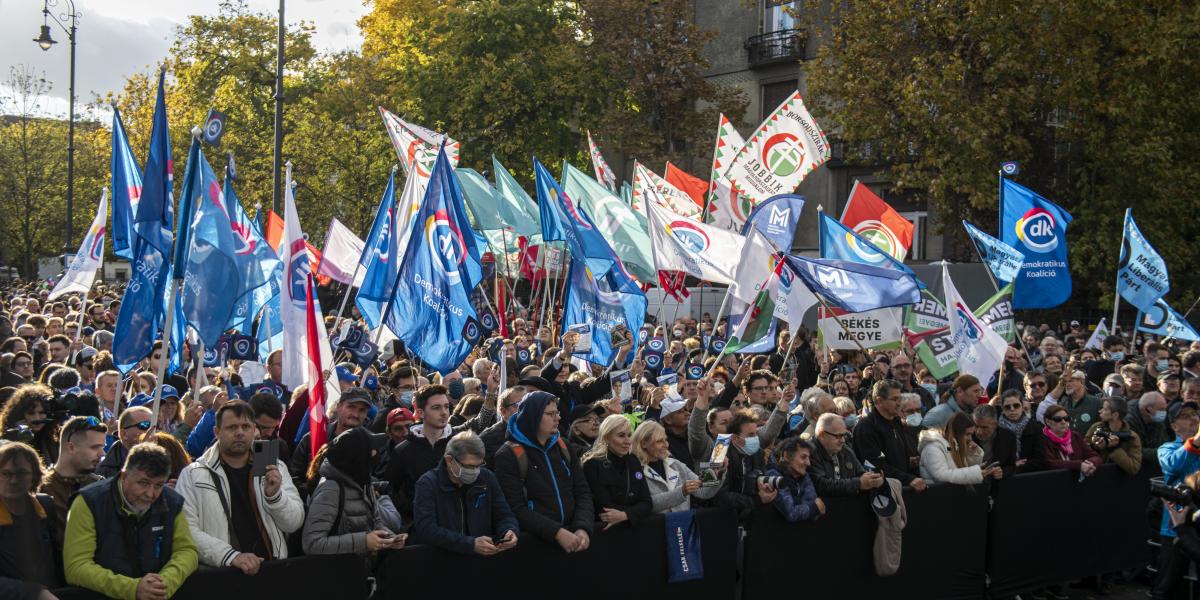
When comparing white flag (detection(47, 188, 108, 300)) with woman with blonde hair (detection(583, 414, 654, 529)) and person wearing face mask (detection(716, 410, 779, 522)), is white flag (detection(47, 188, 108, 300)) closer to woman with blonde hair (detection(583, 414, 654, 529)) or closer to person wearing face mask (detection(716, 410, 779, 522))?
woman with blonde hair (detection(583, 414, 654, 529))

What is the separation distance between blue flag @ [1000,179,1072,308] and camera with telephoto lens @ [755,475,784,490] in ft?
28.3

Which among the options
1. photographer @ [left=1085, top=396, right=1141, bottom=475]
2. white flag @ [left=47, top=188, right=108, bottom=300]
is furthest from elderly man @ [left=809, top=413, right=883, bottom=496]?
white flag @ [left=47, top=188, right=108, bottom=300]

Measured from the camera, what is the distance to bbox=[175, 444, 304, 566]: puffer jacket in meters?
5.74

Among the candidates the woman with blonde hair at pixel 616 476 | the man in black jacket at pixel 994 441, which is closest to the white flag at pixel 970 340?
the man in black jacket at pixel 994 441

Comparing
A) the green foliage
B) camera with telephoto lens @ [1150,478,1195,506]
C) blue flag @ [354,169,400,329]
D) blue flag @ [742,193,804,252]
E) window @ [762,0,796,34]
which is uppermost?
window @ [762,0,796,34]

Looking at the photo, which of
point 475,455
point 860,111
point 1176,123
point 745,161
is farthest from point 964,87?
point 475,455

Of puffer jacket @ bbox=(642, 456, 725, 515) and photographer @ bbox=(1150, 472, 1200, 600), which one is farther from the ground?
puffer jacket @ bbox=(642, 456, 725, 515)

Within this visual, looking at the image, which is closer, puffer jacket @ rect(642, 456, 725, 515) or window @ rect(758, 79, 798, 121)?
puffer jacket @ rect(642, 456, 725, 515)

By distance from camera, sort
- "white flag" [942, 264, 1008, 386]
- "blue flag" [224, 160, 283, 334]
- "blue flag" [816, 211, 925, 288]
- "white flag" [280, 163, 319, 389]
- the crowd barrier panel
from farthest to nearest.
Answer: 1. "blue flag" [816, 211, 925, 288]
2. "white flag" [942, 264, 1008, 386]
3. "blue flag" [224, 160, 283, 334]
4. "white flag" [280, 163, 319, 389]
5. the crowd barrier panel

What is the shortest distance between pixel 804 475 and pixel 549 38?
2839cm

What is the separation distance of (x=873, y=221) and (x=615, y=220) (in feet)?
13.0

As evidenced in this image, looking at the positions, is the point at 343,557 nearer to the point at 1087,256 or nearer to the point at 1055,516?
the point at 1055,516

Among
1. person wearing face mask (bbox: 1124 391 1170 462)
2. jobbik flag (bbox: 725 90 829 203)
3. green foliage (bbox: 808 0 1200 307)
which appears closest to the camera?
person wearing face mask (bbox: 1124 391 1170 462)

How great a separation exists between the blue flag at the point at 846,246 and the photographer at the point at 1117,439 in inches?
128
